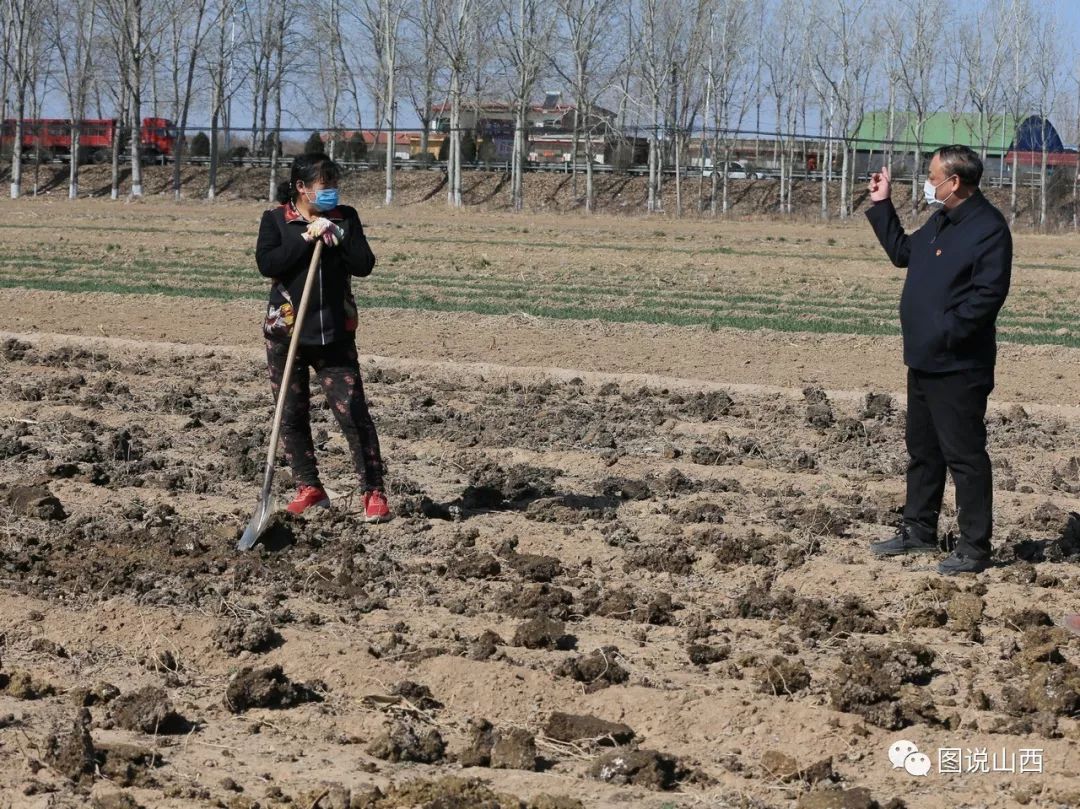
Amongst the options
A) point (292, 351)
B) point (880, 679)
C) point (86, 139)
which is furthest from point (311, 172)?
point (86, 139)

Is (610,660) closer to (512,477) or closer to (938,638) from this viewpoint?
(938,638)

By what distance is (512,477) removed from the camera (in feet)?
30.0

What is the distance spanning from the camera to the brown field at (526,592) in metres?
4.95

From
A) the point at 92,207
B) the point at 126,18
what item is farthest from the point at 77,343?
the point at 126,18

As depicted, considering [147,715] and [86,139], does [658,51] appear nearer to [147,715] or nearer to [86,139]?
[86,139]

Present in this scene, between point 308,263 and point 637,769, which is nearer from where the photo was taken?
point 637,769

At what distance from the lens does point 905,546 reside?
7598mm

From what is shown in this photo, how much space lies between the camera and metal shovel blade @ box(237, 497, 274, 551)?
7.34 m

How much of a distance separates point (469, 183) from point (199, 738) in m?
61.5

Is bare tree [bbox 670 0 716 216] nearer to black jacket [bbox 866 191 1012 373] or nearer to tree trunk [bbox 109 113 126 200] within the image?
tree trunk [bbox 109 113 126 200]

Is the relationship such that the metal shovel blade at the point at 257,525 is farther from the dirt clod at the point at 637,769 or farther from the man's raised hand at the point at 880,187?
the man's raised hand at the point at 880,187

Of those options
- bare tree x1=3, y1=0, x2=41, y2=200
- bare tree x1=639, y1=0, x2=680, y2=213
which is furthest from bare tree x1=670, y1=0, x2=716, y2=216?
bare tree x1=3, y1=0, x2=41, y2=200

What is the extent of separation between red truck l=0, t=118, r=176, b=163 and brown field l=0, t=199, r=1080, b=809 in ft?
204

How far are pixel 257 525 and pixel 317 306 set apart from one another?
1.16m
